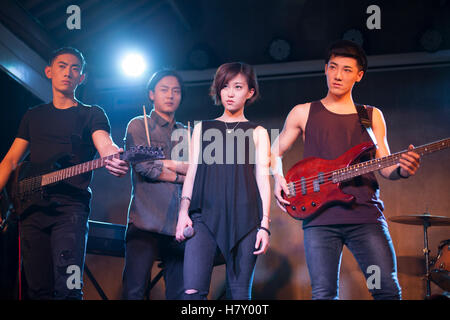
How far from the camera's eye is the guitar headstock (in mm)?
2865

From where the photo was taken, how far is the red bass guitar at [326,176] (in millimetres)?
2639

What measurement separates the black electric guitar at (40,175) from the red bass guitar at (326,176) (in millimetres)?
906

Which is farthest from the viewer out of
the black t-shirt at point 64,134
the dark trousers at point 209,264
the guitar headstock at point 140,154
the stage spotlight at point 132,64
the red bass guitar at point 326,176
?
the stage spotlight at point 132,64

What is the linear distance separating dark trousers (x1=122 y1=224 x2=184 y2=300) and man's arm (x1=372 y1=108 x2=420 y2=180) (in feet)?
4.91

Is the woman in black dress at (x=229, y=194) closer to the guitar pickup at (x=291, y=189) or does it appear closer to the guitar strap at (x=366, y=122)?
the guitar pickup at (x=291, y=189)

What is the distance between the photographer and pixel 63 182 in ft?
10.1

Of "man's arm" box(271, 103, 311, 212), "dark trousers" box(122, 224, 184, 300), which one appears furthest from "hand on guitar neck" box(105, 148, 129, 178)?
"man's arm" box(271, 103, 311, 212)

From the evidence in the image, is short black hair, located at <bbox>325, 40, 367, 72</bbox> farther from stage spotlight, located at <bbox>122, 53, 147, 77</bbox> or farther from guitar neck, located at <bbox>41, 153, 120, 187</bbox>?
stage spotlight, located at <bbox>122, 53, 147, 77</bbox>

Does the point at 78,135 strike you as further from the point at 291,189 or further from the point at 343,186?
the point at 343,186

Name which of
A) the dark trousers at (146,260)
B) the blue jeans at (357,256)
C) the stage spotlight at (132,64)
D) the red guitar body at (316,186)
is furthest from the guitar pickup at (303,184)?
the stage spotlight at (132,64)

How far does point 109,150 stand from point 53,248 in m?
0.73
